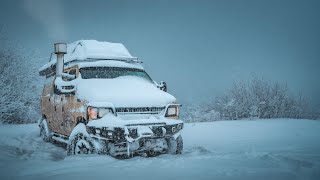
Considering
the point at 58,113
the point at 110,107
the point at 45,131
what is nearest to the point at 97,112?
the point at 110,107

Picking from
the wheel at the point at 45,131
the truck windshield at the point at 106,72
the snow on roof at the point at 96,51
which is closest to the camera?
the truck windshield at the point at 106,72

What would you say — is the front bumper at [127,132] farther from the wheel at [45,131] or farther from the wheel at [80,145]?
the wheel at [45,131]

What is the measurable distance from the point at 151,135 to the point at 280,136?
181 inches

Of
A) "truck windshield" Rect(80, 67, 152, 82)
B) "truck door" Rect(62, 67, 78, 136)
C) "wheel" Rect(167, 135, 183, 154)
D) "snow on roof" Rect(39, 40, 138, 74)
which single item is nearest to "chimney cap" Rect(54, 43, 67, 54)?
"snow on roof" Rect(39, 40, 138, 74)

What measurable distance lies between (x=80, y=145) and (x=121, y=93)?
117 centimetres

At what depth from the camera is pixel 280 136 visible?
873cm

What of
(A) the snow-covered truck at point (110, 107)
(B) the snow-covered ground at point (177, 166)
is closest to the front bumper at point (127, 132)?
(A) the snow-covered truck at point (110, 107)

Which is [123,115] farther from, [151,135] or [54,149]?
[54,149]

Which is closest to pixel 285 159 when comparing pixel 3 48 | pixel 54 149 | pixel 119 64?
pixel 119 64

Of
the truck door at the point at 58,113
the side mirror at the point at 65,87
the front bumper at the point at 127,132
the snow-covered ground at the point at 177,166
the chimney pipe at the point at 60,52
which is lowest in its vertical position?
the snow-covered ground at the point at 177,166

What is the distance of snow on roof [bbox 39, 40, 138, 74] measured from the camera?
23.7 feet

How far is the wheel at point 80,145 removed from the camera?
5575 mm

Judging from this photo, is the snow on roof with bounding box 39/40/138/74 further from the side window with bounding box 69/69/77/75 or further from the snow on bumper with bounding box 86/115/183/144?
the snow on bumper with bounding box 86/115/183/144

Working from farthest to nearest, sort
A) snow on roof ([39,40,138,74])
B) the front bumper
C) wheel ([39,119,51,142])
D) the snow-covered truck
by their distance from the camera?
wheel ([39,119,51,142]), snow on roof ([39,40,138,74]), the snow-covered truck, the front bumper
